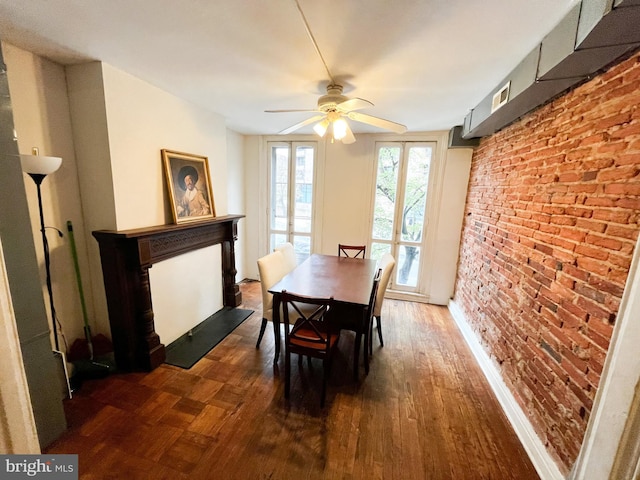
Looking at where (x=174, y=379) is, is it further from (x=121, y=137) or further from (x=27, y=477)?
(x=121, y=137)

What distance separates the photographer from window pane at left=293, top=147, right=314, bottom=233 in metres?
4.11

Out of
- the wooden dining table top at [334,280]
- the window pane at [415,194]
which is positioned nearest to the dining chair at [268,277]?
the wooden dining table top at [334,280]

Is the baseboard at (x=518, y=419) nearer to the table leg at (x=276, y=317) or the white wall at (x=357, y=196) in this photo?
the white wall at (x=357, y=196)

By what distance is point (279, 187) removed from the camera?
432cm

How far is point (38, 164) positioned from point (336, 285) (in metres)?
2.19

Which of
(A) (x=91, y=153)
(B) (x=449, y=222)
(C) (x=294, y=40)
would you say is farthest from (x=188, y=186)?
(B) (x=449, y=222)

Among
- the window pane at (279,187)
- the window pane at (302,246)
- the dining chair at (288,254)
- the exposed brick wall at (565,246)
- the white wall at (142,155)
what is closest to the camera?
the exposed brick wall at (565,246)

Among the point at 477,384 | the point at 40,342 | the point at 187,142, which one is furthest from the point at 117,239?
the point at 477,384

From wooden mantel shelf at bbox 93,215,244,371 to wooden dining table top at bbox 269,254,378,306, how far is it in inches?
41.7

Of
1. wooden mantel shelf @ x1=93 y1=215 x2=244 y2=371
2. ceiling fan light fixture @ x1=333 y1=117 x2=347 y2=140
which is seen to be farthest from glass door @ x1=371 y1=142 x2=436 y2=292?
wooden mantel shelf @ x1=93 y1=215 x2=244 y2=371

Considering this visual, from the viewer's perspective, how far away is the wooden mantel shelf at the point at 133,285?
6.64ft

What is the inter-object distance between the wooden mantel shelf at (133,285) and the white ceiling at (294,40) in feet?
4.04

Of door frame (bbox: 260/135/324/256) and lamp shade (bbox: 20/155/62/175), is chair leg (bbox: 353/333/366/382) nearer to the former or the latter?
door frame (bbox: 260/135/324/256)

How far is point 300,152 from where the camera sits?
13.5 feet
